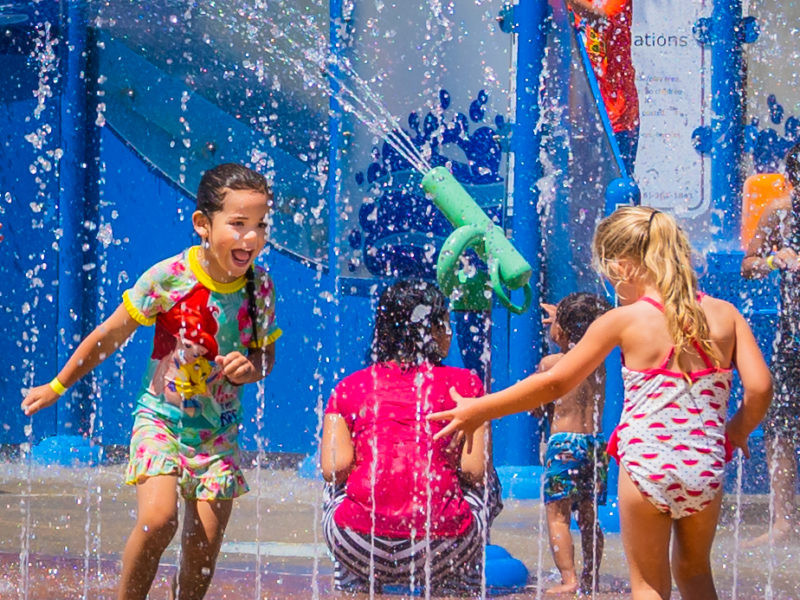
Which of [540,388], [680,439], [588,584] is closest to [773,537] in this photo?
[588,584]

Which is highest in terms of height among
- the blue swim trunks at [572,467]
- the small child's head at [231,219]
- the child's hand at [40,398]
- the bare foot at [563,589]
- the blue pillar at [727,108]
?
the blue pillar at [727,108]

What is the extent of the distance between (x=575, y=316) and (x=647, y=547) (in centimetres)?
151

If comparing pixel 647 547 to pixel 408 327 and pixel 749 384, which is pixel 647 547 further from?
pixel 408 327

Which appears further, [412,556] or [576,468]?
[576,468]

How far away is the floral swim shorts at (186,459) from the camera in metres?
3.17

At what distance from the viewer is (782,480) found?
16.0ft

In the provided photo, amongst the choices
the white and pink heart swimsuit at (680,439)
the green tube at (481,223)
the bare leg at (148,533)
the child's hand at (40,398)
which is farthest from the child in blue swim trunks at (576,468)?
the child's hand at (40,398)

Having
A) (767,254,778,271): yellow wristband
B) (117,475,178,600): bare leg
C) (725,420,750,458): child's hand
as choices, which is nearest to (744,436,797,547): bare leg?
(767,254,778,271): yellow wristband

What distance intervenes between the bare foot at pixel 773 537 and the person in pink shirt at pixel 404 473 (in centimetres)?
148

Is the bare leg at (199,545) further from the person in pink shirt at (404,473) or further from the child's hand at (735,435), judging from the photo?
the child's hand at (735,435)

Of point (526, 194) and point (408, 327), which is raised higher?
point (526, 194)

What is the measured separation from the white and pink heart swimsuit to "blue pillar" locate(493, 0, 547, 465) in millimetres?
2657

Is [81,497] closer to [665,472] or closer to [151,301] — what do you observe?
[151,301]

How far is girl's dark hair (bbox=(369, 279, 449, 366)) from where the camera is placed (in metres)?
3.65
